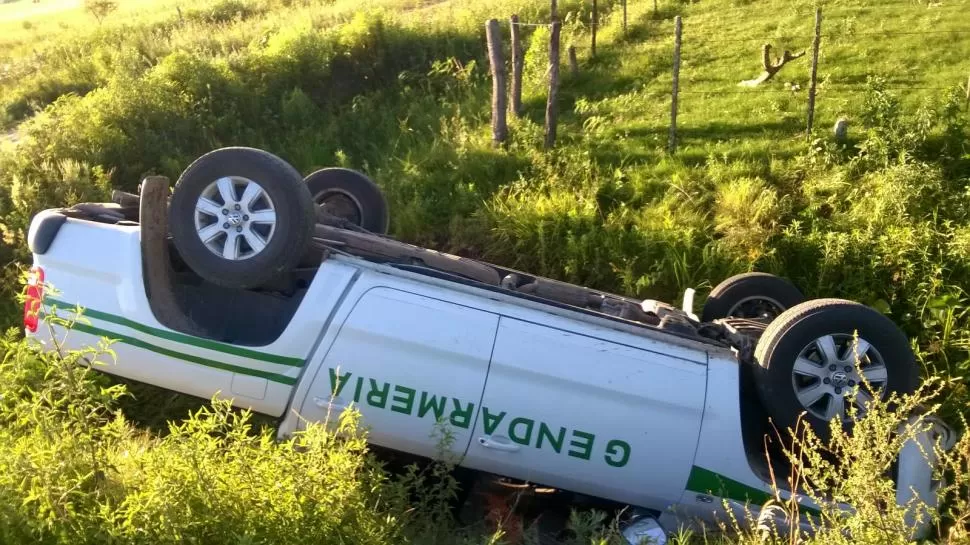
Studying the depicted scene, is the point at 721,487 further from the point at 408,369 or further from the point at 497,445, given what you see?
the point at 408,369

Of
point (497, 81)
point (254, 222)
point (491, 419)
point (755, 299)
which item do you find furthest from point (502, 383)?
point (497, 81)

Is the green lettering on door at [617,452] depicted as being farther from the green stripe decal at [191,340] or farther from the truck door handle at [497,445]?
the green stripe decal at [191,340]

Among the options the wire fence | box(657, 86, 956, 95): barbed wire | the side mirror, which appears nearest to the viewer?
the side mirror

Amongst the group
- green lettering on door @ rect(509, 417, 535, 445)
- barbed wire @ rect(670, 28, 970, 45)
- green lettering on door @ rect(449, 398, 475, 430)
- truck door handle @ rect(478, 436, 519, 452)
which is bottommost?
truck door handle @ rect(478, 436, 519, 452)

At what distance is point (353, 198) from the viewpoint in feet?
18.0

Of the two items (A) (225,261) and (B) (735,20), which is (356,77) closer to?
(B) (735,20)

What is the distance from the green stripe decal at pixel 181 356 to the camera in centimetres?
363

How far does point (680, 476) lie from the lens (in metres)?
3.55

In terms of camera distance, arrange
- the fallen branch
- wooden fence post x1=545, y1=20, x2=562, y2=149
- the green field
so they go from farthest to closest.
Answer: the fallen branch → wooden fence post x1=545, y1=20, x2=562, y2=149 → the green field

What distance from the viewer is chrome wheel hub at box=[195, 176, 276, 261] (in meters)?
3.87

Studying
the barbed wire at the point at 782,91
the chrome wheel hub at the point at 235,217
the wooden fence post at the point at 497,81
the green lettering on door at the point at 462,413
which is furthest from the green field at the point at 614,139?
the chrome wheel hub at the point at 235,217

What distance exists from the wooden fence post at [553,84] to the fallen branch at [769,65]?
8.66ft

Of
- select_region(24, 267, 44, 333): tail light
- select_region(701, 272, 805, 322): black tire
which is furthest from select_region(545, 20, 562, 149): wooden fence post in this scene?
select_region(24, 267, 44, 333): tail light

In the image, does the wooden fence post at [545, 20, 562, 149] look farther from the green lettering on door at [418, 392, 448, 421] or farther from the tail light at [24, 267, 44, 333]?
the tail light at [24, 267, 44, 333]
